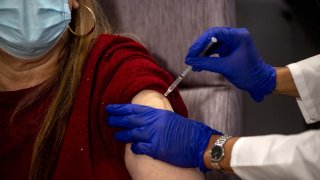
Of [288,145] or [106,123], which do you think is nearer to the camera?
[288,145]

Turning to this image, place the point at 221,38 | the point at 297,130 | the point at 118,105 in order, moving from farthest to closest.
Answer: the point at 297,130 → the point at 221,38 → the point at 118,105

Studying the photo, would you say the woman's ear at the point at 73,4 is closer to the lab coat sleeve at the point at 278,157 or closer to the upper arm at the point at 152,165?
the upper arm at the point at 152,165

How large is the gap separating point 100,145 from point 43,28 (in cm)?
35

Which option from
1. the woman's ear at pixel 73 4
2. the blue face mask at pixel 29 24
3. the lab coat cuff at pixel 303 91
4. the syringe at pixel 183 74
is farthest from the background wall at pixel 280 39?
the blue face mask at pixel 29 24

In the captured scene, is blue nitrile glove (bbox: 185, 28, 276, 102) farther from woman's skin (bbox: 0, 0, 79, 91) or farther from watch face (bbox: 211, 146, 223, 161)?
woman's skin (bbox: 0, 0, 79, 91)

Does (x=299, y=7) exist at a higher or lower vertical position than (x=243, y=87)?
higher

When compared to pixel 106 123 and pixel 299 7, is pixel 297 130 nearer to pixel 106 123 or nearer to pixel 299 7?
pixel 299 7

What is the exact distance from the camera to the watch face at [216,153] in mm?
879

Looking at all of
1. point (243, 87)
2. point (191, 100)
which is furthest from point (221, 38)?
point (191, 100)

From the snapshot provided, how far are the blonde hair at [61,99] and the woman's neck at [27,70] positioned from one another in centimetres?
3

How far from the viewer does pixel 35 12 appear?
3.17 feet

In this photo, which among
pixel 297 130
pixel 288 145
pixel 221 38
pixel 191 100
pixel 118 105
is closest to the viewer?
pixel 288 145

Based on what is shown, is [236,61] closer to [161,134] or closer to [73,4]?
[161,134]

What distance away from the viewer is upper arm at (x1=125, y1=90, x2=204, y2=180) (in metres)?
0.87
